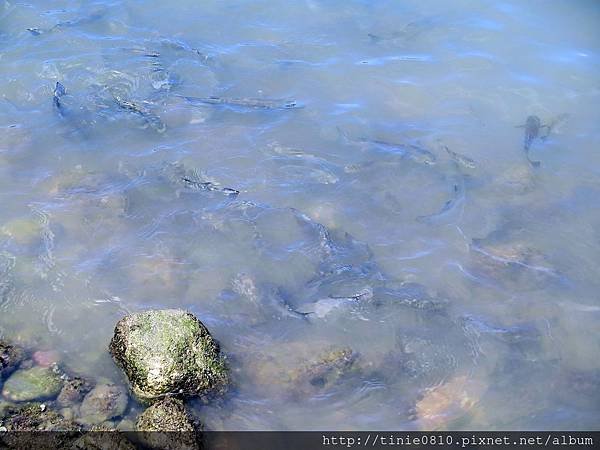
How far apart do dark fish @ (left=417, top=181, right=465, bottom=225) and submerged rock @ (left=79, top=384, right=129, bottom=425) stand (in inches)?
203

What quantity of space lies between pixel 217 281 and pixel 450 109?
20.9 ft

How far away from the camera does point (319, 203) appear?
8.81 m

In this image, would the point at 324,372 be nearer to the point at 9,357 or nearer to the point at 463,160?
the point at 9,357

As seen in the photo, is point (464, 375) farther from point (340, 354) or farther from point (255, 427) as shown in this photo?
point (255, 427)

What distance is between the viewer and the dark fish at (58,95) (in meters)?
10.2

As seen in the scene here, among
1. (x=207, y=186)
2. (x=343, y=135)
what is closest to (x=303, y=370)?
(x=207, y=186)

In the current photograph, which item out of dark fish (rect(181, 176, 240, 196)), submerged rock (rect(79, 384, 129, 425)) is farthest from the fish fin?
submerged rock (rect(79, 384, 129, 425))

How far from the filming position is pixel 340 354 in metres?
6.65

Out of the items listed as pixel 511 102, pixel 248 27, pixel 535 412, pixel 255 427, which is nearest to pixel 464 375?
pixel 535 412

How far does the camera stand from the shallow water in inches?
257

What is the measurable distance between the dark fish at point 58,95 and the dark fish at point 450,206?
7126mm

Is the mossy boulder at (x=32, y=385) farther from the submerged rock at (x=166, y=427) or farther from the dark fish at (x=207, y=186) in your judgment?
the dark fish at (x=207, y=186)

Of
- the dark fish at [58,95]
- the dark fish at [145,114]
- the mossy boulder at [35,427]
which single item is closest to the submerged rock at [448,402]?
the mossy boulder at [35,427]

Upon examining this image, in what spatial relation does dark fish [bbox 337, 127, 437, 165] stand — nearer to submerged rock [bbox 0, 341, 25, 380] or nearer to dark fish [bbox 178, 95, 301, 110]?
dark fish [bbox 178, 95, 301, 110]
